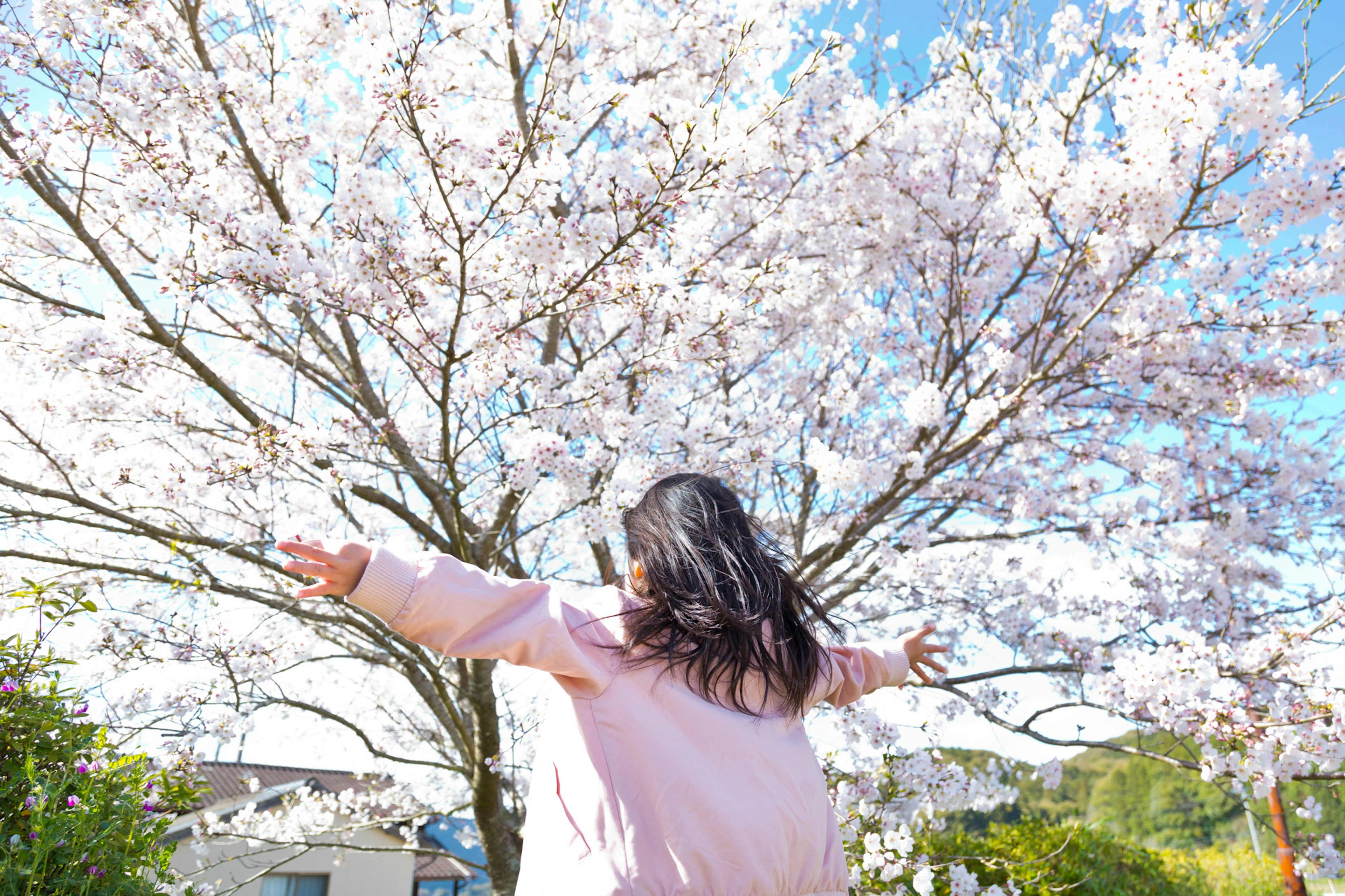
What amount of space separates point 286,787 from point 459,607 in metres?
8.80

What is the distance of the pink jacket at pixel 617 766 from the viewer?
1.25 metres

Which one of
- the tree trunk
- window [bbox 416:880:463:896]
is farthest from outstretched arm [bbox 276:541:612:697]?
window [bbox 416:880:463:896]

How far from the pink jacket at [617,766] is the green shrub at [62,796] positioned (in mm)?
820

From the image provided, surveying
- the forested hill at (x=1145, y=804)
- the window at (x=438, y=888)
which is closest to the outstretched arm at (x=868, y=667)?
the window at (x=438, y=888)

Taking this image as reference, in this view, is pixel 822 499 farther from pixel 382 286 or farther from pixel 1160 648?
pixel 382 286

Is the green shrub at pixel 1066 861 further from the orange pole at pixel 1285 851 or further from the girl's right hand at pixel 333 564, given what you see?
the girl's right hand at pixel 333 564

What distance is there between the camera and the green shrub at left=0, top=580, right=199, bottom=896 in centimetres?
149

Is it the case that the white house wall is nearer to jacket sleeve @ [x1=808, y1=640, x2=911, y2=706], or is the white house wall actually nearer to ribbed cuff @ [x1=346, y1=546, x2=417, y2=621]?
jacket sleeve @ [x1=808, y1=640, x2=911, y2=706]

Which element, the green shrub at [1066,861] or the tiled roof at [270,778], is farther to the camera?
the tiled roof at [270,778]

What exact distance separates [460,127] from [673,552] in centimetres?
289

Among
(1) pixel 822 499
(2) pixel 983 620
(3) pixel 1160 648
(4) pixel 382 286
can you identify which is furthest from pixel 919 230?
(4) pixel 382 286

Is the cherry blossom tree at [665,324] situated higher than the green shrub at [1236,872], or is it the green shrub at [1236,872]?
the cherry blossom tree at [665,324]

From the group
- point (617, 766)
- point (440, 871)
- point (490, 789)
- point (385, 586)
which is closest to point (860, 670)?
point (617, 766)

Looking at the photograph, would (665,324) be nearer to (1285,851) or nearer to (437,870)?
(1285,851)
